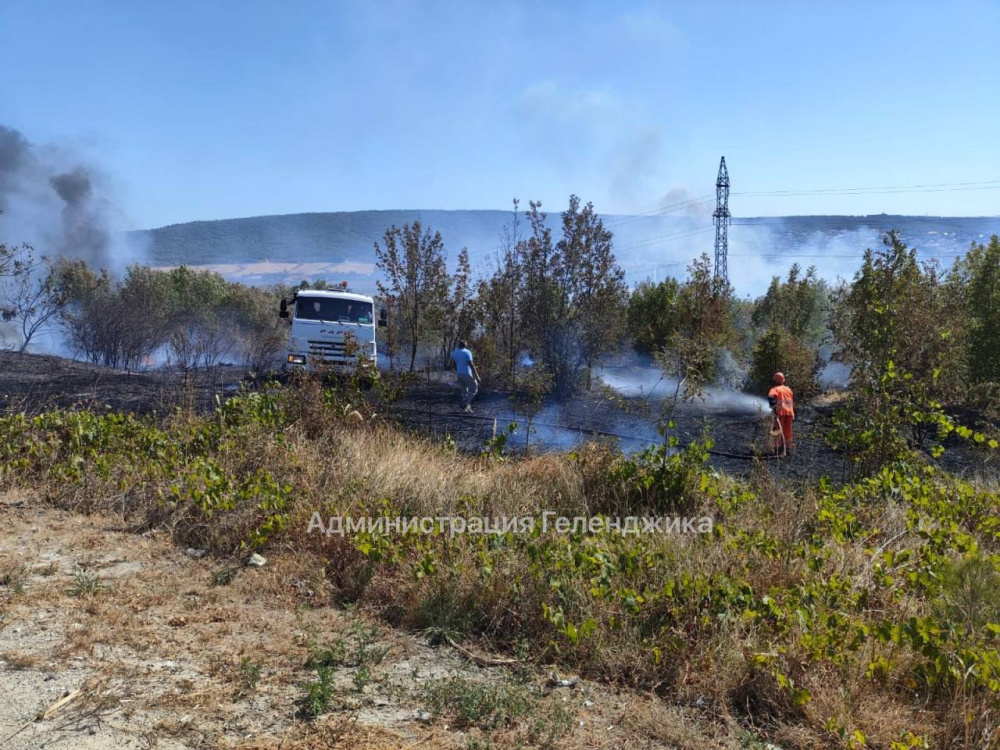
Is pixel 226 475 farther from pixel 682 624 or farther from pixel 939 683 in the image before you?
pixel 939 683

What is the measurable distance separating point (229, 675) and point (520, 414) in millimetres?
7655

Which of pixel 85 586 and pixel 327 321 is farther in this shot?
pixel 327 321

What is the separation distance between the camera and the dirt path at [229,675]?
10.2ft

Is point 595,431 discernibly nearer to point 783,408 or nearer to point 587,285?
point 783,408

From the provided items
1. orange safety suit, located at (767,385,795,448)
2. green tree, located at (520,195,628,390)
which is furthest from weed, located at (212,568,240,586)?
green tree, located at (520,195,628,390)

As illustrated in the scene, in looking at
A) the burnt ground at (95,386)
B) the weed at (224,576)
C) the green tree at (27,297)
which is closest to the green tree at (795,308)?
the burnt ground at (95,386)

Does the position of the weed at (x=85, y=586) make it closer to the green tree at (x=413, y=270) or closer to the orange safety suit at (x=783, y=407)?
the orange safety suit at (x=783, y=407)

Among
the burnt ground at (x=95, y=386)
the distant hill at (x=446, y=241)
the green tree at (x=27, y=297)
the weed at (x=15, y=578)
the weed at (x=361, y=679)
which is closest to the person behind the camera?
the weed at (x=361, y=679)

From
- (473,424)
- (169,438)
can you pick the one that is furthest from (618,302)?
(169,438)

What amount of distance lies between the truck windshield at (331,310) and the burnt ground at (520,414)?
221cm

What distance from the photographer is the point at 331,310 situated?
17.3 m

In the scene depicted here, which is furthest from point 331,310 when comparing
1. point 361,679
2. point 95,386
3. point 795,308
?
point 795,308

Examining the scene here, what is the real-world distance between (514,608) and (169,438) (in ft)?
16.0

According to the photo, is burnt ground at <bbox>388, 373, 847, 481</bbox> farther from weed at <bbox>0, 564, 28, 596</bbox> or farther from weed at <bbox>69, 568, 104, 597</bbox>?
weed at <bbox>0, 564, 28, 596</bbox>
